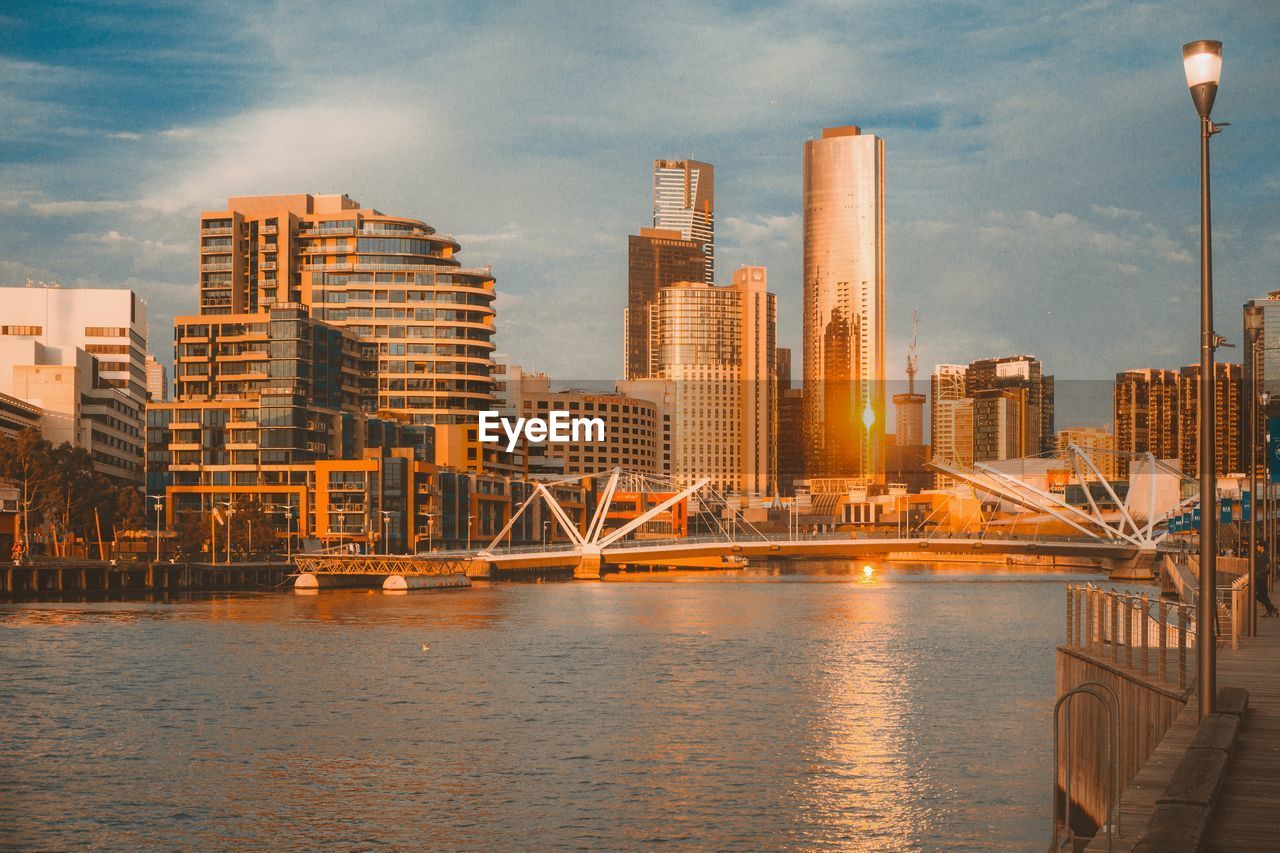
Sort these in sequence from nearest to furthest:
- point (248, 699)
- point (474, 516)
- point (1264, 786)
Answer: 1. point (1264, 786)
2. point (248, 699)
3. point (474, 516)

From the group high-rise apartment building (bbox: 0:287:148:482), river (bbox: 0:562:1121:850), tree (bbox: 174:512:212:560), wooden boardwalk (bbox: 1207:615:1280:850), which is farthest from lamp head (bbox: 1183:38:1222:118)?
high-rise apartment building (bbox: 0:287:148:482)

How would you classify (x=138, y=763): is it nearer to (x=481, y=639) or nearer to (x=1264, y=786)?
(x=1264, y=786)

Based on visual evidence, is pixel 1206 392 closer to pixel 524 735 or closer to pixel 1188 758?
pixel 1188 758

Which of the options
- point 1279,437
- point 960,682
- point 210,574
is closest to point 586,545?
point 210,574

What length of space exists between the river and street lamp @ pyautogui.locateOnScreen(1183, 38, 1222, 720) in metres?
10.3

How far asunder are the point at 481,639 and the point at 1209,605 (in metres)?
61.6

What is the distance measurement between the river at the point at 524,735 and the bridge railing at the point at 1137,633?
12.9 feet

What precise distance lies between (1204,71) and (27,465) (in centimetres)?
11914

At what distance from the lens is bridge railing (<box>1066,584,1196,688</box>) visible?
22.4 meters

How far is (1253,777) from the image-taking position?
16.4 metres

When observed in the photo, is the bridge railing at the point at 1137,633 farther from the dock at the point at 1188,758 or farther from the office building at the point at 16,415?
the office building at the point at 16,415

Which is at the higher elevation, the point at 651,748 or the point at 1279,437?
the point at 1279,437

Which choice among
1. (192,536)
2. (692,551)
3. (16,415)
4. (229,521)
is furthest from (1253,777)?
(16,415)

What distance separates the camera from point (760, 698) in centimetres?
5144
